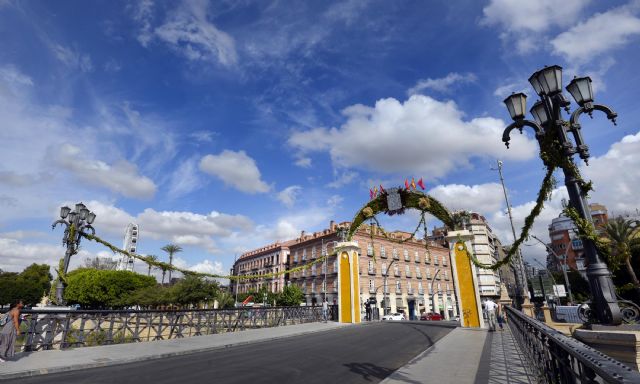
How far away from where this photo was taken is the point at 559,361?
3527mm

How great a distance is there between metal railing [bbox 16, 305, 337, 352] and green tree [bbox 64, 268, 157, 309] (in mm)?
33103

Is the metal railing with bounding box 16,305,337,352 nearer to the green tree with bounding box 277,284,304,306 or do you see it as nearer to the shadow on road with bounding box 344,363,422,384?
the shadow on road with bounding box 344,363,422,384

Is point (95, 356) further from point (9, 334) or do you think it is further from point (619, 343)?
point (619, 343)

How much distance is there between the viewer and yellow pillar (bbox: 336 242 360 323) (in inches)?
894

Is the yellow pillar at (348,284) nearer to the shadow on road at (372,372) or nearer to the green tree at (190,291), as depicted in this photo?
the shadow on road at (372,372)

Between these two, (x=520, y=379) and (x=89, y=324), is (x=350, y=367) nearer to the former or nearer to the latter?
(x=520, y=379)

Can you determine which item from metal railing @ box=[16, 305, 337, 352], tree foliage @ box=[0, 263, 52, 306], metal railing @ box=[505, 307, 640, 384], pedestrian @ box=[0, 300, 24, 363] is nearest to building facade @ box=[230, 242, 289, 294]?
tree foliage @ box=[0, 263, 52, 306]

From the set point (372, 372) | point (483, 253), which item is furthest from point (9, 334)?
point (483, 253)

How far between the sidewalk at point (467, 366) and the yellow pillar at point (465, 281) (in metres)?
6.88

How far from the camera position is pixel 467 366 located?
751 centimetres

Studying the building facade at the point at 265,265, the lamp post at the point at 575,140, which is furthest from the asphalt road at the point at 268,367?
the building facade at the point at 265,265

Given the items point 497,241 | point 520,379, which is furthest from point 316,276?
point 497,241

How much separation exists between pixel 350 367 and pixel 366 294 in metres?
42.1

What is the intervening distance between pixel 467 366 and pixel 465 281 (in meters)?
11.3
